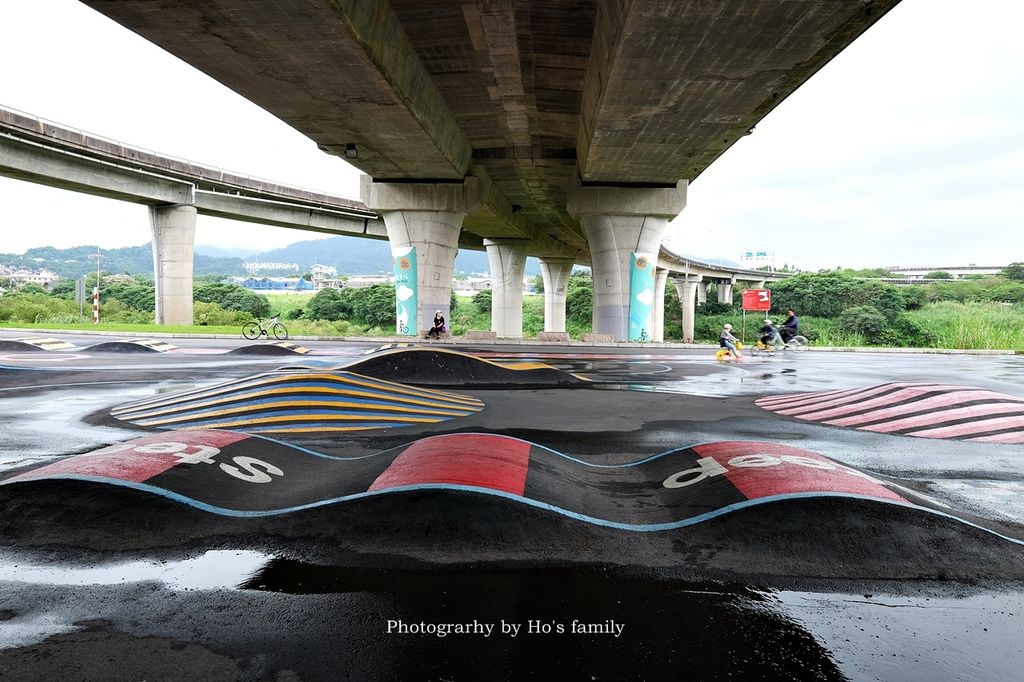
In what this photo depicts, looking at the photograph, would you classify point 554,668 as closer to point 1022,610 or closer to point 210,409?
point 1022,610

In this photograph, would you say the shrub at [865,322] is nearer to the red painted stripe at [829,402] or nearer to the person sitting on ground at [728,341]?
the person sitting on ground at [728,341]

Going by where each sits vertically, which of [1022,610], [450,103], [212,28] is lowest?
[1022,610]

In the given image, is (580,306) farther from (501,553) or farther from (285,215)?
(501,553)

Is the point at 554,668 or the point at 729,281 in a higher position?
the point at 729,281

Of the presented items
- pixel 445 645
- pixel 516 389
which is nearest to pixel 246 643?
pixel 445 645

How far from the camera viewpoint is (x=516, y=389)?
14.2 meters

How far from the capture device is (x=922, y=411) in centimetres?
1012

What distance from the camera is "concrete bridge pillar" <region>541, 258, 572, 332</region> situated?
82.3m

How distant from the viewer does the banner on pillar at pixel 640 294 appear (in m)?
32.4

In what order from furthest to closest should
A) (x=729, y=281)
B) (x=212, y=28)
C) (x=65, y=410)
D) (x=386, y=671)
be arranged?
(x=729, y=281) → (x=212, y=28) → (x=65, y=410) → (x=386, y=671)

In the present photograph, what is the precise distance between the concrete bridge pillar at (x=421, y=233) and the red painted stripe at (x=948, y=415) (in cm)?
2515

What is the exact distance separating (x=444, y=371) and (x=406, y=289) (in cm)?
1838

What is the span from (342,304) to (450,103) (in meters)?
87.5

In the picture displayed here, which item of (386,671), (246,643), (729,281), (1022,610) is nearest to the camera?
(386,671)
